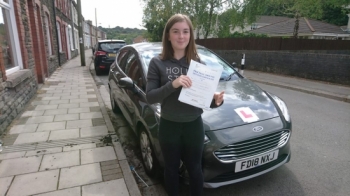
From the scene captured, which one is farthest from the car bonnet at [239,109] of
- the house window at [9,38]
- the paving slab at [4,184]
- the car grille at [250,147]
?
the house window at [9,38]

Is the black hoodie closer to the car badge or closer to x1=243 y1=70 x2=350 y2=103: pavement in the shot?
the car badge

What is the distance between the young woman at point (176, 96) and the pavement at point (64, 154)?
87cm

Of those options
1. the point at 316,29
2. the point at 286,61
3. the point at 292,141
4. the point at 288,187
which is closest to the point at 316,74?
Result: the point at 286,61

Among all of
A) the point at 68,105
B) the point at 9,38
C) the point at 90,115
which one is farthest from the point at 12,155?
the point at 9,38

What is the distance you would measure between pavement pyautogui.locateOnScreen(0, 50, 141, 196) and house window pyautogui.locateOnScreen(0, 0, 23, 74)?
1145 mm

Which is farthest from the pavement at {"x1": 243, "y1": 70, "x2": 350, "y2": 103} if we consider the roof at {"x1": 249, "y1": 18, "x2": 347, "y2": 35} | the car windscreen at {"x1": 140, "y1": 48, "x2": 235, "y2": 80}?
the roof at {"x1": 249, "y1": 18, "x2": 347, "y2": 35}

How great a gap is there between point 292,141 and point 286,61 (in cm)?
749

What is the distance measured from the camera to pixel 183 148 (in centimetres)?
199

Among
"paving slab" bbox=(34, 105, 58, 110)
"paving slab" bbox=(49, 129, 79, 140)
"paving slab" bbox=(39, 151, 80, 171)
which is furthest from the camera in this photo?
"paving slab" bbox=(34, 105, 58, 110)

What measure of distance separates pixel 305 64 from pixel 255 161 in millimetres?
8695

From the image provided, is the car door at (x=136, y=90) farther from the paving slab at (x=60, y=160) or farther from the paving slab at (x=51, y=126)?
the paving slab at (x=51, y=126)

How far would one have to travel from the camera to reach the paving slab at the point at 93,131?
155 inches

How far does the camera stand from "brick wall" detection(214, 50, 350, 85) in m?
8.27

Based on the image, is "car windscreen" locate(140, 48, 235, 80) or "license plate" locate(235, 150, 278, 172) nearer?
"license plate" locate(235, 150, 278, 172)
